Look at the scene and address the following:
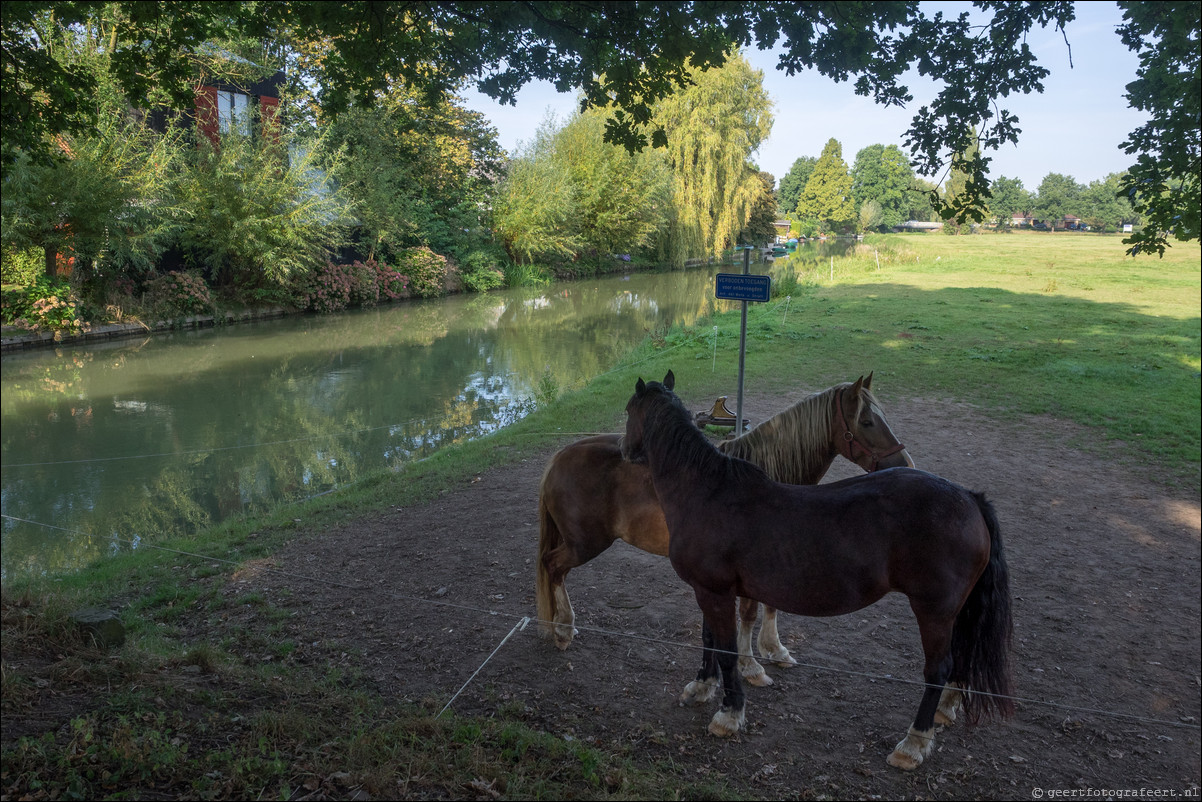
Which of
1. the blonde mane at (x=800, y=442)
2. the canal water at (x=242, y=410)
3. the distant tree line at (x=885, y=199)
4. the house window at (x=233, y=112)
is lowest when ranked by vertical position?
the canal water at (x=242, y=410)

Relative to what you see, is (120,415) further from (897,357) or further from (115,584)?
(897,357)

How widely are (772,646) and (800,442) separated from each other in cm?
126

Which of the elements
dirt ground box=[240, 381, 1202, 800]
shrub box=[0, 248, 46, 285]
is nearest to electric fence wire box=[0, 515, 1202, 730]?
dirt ground box=[240, 381, 1202, 800]

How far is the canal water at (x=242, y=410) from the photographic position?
8391 mm

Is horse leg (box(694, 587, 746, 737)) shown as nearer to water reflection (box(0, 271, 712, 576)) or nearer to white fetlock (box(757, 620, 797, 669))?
white fetlock (box(757, 620, 797, 669))

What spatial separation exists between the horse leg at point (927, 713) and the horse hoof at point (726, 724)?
708mm

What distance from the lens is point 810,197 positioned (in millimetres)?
90438

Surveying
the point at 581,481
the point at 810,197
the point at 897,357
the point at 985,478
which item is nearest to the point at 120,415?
the point at 581,481

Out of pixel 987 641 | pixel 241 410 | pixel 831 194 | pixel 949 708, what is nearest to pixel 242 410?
pixel 241 410

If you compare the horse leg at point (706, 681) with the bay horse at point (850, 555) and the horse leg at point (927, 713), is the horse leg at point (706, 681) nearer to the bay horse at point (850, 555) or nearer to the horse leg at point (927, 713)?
the bay horse at point (850, 555)

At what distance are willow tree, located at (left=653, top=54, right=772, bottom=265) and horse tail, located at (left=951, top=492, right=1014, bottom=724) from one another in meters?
28.9

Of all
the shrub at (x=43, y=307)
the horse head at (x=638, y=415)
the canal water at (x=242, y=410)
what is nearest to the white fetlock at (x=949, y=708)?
the horse head at (x=638, y=415)

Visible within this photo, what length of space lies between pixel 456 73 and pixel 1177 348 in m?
15.7

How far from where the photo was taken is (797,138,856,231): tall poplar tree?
8694 centimetres
